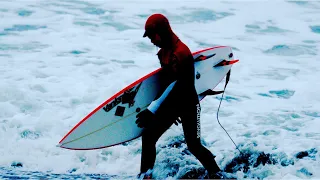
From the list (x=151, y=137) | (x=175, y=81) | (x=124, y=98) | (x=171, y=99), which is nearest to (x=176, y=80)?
(x=175, y=81)

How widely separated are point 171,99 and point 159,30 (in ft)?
2.15

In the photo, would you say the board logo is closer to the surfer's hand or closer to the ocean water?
the surfer's hand

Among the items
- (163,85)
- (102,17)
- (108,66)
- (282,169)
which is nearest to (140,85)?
(163,85)

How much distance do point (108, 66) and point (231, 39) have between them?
4.10 meters

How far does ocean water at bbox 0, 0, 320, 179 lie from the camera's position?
6.61 m

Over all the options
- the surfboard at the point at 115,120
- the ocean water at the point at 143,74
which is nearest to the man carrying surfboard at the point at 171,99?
the surfboard at the point at 115,120

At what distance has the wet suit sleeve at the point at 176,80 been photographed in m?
5.05

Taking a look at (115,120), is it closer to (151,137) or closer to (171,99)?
(151,137)

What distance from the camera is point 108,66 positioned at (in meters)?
11.2

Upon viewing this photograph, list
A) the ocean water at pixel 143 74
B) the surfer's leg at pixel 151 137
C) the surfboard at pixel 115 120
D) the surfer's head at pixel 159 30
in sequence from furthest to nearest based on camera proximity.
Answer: the ocean water at pixel 143 74 → the surfboard at pixel 115 120 → the surfer's leg at pixel 151 137 → the surfer's head at pixel 159 30

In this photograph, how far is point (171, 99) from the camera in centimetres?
528

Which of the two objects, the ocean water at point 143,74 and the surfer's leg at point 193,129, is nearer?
the surfer's leg at point 193,129

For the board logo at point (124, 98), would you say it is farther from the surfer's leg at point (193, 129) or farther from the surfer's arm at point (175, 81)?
the surfer's leg at point (193, 129)

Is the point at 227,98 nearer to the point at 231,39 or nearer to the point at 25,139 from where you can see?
the point at 25,139
